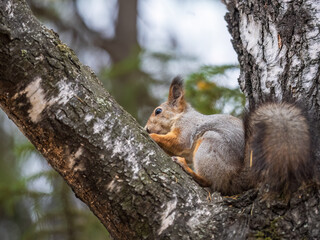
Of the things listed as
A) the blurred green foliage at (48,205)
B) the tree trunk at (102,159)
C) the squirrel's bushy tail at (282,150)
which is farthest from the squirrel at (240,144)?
the blurred green foliage at (48,205)

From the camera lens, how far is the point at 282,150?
1.61 metres

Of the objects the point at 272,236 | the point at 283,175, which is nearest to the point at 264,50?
the point at 283,175

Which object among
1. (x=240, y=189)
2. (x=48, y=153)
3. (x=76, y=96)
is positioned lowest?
(x=240, y=189)

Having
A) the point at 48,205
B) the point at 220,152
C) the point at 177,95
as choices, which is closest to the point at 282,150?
the point at 220,152

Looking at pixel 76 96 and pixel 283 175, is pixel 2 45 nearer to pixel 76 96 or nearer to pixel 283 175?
pixel 76 96

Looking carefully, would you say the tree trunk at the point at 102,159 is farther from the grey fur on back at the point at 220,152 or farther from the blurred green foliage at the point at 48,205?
the blurred green foliage at the point at 48,205

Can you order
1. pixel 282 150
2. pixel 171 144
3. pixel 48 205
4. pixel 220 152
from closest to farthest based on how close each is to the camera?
pixel 282 150 < pixel 220 152 < pixel 171 144 < pixel 48 205

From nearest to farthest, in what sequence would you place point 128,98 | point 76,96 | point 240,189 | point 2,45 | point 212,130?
1. point 2,45
2. point 76,96
3. point 240,189
4. point 212,130
5. point 128,98

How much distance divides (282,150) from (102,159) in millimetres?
716

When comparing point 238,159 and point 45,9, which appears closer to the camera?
point 238,159

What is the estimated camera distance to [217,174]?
84.5 inches

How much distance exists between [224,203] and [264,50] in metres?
0.95

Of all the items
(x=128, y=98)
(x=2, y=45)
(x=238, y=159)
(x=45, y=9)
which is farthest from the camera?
(x=45, y=9)

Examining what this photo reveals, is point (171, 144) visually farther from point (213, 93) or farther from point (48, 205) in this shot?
point (48, 205)
